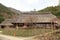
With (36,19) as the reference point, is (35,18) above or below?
above

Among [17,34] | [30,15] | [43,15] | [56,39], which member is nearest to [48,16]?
[43,15]

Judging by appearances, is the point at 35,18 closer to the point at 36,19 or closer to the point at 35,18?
the point at 35,18

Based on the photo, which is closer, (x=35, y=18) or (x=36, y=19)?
(x=36, y=19)

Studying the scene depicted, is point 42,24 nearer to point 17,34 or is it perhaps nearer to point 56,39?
point 17,34

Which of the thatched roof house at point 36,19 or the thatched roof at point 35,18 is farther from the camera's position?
the thatched roof at point 35,18

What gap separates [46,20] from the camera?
41.5 meters

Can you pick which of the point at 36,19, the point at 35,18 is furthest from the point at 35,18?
the point at 36,19

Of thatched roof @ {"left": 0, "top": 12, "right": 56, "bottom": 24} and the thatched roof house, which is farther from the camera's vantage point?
thatched roof @ {"left": 0, "top": 12, "right": 56, "bottom": 24}

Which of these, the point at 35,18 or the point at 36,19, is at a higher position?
the point at 35,18

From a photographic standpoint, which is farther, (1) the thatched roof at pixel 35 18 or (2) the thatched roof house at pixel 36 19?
(1) the thatched roof at pixel 35 18

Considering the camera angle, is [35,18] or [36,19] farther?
[35,18]

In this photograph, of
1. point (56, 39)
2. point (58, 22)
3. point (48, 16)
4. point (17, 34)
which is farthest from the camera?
point (48, 16)

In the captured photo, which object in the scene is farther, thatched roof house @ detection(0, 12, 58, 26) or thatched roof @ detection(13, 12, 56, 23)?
thatched roof @ detection(13, 12, 56, 23)

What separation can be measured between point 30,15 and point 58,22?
684cm
